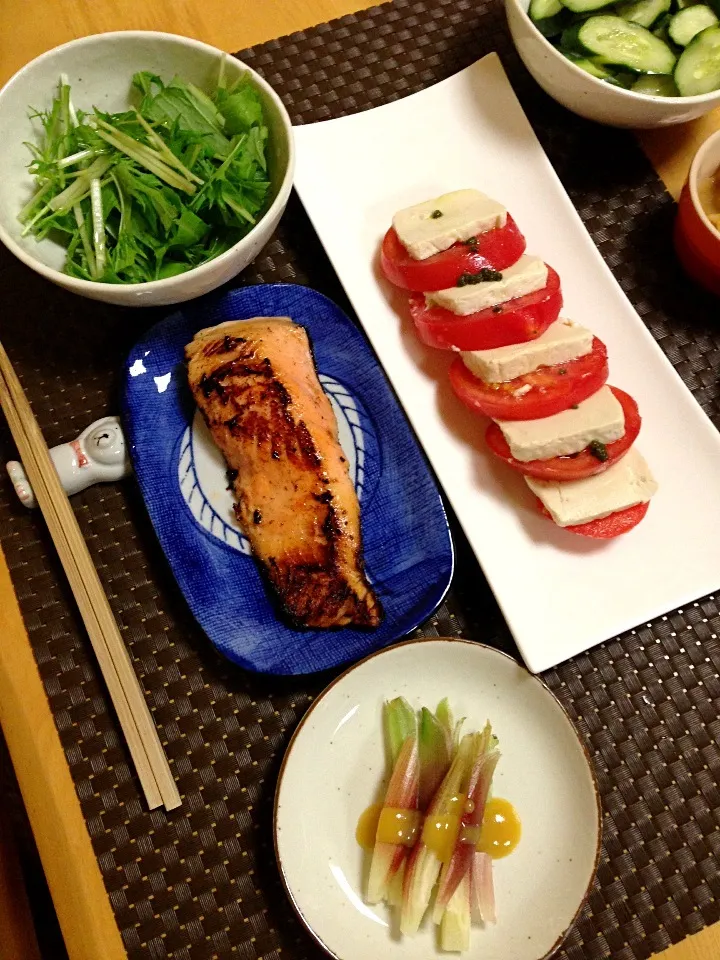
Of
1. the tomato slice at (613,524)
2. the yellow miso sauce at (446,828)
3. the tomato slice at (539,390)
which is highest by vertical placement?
the tomato slice at (539,390)

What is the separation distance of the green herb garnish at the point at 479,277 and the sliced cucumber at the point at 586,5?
2.13 ft

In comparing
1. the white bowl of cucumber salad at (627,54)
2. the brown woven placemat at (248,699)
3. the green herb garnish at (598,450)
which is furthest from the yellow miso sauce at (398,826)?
the white bowl of cucumber salad at (627,54)

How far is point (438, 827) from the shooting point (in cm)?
138

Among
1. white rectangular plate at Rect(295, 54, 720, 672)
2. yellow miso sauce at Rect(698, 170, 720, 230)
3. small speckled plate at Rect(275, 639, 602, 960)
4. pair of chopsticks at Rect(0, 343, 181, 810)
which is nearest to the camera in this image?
small speckled plate at Rect(275, 639, 602, 960)

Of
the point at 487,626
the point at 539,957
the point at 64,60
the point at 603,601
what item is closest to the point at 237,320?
the point at 64,60

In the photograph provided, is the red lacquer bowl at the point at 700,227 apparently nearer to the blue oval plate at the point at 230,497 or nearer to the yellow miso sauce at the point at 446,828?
the blue oval plate at the point at 230,497

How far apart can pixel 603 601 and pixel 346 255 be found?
1.01 m

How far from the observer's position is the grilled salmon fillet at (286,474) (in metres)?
1.50

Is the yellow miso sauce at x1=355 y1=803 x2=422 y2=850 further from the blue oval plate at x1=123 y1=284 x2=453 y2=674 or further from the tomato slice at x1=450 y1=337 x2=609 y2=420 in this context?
→ the tomato slice at x1=450 y1=337 x2=609 y2=420

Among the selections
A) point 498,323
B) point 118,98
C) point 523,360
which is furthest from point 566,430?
point 118,98

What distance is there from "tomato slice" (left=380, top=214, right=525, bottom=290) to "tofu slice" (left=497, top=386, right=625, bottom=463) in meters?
0.37

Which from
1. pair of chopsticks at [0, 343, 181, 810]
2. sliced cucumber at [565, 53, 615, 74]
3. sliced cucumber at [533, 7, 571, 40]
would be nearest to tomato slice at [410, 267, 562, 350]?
sliced cucumber at [565, 53, 615, 74]

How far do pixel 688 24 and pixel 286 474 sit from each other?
1374 mm

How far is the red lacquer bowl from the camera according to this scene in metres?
1.61
